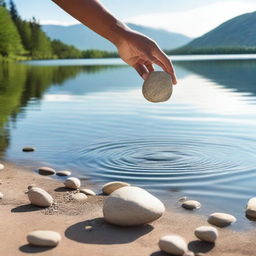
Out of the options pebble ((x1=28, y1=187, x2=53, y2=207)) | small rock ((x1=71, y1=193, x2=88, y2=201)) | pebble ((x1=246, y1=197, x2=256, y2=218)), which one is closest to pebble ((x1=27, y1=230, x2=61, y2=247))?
pebble ((x1=28, y1=187, x2=53, y2=207))

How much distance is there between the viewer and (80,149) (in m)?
10.4

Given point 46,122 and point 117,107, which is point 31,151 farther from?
point 117,107

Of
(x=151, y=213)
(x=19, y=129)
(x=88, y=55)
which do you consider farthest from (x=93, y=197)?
(x=88, y=55)

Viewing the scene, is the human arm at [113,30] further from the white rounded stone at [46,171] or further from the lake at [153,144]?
the white rounded stone at [46,171]

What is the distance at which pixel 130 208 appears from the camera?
5508 millimetres

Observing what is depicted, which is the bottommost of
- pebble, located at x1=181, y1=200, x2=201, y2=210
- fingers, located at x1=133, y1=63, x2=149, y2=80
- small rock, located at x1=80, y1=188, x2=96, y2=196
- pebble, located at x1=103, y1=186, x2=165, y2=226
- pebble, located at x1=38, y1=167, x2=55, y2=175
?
pebble, located at x1=38, y1=167, x2=55, y2=175

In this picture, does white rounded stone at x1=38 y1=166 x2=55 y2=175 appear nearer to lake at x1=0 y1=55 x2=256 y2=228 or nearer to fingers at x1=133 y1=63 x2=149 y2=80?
lake at x1=0 y1=55 x2=256 y2=228

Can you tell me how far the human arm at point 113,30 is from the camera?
12.3ft

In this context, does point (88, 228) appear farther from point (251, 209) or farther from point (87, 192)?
point (251, 209)

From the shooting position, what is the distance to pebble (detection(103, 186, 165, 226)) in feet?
18.0

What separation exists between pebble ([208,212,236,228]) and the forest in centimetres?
9595

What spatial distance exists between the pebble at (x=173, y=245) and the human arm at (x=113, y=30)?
166 cm

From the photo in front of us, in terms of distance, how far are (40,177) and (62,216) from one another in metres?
2.29

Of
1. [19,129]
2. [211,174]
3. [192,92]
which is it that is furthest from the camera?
[192,92]
